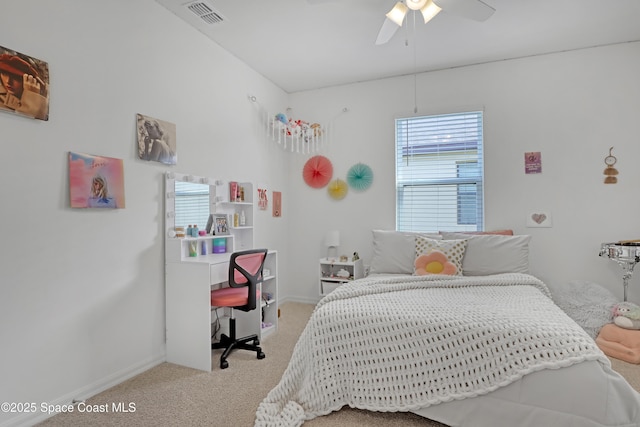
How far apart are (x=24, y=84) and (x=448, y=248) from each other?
3.11 meters

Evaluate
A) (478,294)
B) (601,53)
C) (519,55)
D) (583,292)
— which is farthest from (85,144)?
(601,53)

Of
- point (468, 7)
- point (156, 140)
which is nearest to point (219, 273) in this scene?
point (156, 140)

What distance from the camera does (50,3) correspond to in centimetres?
192

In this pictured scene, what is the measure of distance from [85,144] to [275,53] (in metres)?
1.99

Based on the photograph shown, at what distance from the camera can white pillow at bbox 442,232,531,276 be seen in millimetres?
2947

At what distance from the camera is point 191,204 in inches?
113

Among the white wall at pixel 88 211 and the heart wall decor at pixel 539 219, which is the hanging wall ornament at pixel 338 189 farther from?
the heart wall decor at pixel 539 219

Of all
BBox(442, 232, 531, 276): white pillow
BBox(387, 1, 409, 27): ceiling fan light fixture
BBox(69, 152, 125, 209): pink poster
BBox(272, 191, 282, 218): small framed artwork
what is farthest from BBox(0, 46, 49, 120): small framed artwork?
BBox(442, 232, 531, 276): white pillow

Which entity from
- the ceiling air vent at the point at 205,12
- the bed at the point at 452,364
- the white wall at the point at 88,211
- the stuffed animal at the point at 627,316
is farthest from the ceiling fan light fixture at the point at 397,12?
the stuffed animal at the point at 627,316

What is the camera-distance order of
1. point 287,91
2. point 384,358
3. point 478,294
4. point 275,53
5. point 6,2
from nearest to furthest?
point 6,2, point 384,358, point 478,294, point 275,53, point 287,91

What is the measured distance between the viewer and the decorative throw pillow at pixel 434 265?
2.91 metres

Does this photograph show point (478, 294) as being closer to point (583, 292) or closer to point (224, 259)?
point (583, 292)

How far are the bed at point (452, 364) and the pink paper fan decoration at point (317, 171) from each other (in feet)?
7.09

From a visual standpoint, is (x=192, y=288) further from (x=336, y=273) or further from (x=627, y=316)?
(x=627, y=316)
